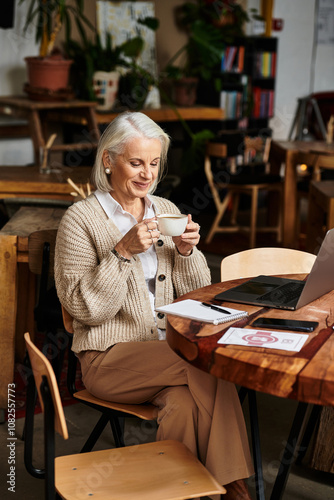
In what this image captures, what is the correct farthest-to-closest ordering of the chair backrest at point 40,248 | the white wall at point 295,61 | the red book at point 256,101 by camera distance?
the white wall at point 295,61 → the red book at point 256,101 → the chair backrest at point 40,248

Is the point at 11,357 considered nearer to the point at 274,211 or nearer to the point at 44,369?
the point at 44,369

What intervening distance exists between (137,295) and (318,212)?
9.62ft

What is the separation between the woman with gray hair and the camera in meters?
1.90

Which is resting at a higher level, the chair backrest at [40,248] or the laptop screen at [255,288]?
the laptop screen at [255,288]

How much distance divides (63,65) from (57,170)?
1.24 metres

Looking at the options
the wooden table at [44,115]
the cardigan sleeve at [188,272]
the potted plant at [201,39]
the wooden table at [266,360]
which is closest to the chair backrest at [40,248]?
the cardigan sleeve at [188,272]

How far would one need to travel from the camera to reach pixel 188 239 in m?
2.20

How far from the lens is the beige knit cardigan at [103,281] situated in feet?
6.88

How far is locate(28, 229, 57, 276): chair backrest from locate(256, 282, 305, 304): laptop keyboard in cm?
98

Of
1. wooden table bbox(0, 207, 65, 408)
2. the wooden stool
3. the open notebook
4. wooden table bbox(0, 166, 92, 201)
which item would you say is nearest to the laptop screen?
the open notebook

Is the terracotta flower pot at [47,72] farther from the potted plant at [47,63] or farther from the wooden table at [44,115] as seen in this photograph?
the wooden table at [44,115]

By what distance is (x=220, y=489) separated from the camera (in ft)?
5.32

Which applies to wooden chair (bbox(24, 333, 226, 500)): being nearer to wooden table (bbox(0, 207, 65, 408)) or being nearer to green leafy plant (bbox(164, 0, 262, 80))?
wooden table (bbox(0, 207, 65, 408))

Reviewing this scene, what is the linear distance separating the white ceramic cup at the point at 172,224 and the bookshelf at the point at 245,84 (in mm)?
5000
